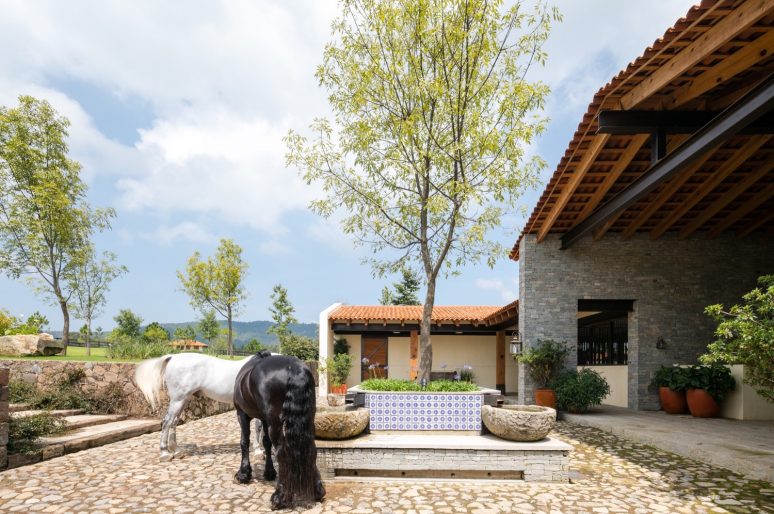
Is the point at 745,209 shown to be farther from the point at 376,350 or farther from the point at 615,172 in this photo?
the point at 376,350

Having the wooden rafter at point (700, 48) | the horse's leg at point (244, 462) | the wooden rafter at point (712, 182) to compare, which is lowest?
the horse's leg at point (244, 462)

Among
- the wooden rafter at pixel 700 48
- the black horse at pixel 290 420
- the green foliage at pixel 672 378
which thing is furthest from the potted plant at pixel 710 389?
the black horse at pixel 290 420

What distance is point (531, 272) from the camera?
12.4m

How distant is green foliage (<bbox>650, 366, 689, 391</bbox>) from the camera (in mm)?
11094

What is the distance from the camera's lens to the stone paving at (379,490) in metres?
4.90

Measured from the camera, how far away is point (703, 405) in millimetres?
10695

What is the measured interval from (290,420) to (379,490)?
1.42 meters

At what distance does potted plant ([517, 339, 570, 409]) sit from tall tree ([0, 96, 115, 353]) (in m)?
13.5

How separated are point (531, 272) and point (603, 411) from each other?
3.46 m

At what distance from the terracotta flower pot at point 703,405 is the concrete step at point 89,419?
11.0 m

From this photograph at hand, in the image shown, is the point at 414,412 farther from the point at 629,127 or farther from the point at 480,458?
the point at 629,127

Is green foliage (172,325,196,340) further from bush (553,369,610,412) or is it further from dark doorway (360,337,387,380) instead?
Result: bush (553,369,610,412)

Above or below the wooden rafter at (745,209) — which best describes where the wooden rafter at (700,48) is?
above

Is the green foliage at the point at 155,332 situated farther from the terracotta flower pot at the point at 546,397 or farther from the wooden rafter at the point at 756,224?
the wooden rafter at the point at 756,224
